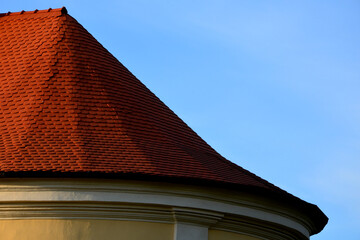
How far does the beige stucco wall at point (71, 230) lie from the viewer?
45.5ft

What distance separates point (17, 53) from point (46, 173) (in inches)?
177

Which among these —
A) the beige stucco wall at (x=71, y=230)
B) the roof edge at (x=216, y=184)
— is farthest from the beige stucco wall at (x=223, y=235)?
the beige stucco wall at (x=71, y=230)

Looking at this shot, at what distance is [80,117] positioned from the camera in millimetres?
15352

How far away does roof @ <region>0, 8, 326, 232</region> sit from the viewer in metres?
14.2

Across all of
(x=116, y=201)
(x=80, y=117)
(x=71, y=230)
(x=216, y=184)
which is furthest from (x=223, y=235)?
(x=80, y=117)

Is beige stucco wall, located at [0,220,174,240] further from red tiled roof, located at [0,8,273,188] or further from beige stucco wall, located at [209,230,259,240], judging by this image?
beige stucco wall, located at [209,230,259,240]

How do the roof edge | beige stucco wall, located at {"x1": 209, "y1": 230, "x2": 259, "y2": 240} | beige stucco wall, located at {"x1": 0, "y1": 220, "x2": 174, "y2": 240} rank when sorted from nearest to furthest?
the roof edge < beige stucco wall, located at {"x1": 0, "y1": 220, "x2": 174, "y2": 240} < beige stucco wall, located at {"x1": 209, "y1": 230, "x2": 259, "y2": 240}

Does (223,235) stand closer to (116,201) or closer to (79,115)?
(116,201)

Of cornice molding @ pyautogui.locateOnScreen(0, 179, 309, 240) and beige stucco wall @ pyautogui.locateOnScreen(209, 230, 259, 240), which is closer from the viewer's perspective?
cornice molding @ pyautogui.locateOnScreen(0, 179, 309, 240)

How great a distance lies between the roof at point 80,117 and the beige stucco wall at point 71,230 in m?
0.85

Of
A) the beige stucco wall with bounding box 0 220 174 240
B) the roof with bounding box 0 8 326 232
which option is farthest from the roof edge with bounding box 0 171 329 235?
the beige stucco wall with bounding box 0 220 174 240

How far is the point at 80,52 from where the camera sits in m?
17.3

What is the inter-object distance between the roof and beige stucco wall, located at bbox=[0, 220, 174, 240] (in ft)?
2.77

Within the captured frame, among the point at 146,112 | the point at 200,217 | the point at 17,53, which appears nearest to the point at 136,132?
the point at 146,112
